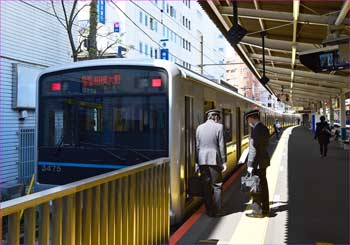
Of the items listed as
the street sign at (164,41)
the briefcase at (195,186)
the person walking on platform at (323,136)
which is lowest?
the briefcase at (195,186)

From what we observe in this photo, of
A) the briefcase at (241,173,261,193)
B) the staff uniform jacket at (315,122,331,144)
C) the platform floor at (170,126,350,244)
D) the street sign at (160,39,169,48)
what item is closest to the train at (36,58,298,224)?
the platform floor at (170,126,350,244)

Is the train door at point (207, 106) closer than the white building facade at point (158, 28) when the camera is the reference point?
Yes

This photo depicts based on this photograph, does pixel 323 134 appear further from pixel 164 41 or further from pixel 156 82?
pixel 164 41

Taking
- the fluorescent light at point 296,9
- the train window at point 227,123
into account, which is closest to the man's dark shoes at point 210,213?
the train window at point 227,123

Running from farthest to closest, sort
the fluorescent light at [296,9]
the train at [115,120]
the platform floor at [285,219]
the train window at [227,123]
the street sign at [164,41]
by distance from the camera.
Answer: the street sign at [164,41] → the train window at [227,123] → the fluorescent light at [296,9] → the train at [115,120] → the platform floor at [285,219]

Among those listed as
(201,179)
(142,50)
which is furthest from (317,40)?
(142,50)

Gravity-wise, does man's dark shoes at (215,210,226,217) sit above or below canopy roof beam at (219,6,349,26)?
below

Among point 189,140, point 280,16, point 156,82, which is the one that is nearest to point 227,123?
point 280,16

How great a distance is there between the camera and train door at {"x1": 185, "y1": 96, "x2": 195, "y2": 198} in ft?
22.1

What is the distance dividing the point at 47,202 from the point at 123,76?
3824mm

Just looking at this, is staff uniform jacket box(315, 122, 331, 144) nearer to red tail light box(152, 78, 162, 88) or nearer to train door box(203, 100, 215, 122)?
train door box(203, 100, 215, 122)

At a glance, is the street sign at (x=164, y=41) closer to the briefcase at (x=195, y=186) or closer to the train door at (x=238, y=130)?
the train door at (x=238, y=130)

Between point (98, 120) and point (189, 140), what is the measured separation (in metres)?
1.52

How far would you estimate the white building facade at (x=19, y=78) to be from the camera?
1244 cm
